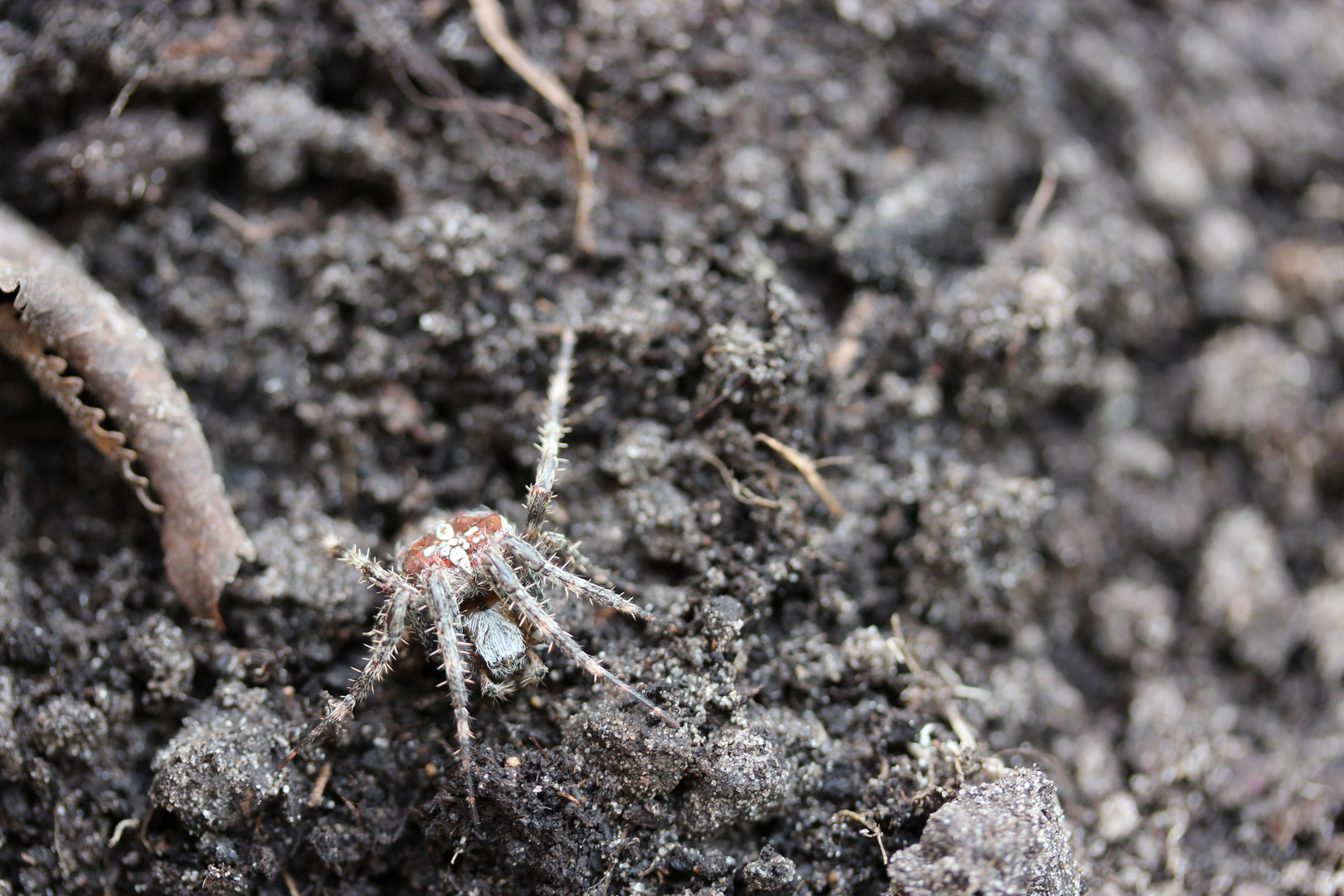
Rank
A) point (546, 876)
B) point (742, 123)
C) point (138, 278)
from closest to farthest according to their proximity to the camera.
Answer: point (546, 876) < point (138, 278) < point (742, 123)

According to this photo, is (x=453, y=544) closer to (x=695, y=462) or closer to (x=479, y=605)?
(x=479, y=605)

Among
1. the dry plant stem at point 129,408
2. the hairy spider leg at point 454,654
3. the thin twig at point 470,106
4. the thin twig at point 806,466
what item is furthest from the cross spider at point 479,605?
the thin twig at point 470,106

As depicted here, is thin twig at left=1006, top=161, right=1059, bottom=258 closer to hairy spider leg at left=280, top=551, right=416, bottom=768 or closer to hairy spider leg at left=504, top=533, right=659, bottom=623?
hairy spider leg at left=504, top=533, right=659, bottom=623

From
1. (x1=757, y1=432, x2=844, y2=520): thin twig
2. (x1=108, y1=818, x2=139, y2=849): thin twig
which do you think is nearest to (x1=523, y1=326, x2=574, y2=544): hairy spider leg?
(x1=757, y1=432, x2=844, y2=520): thin twig

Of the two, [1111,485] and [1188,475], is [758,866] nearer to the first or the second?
[1111,485]

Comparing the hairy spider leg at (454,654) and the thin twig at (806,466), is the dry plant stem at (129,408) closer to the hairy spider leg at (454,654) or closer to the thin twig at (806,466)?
the hairy spider leg at (454,654)

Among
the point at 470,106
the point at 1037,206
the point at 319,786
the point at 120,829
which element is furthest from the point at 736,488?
the point at 120,829

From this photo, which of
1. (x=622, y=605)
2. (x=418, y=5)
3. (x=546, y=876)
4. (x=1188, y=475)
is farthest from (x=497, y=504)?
(x=1188, y=475)
